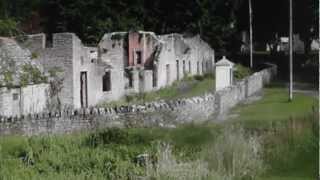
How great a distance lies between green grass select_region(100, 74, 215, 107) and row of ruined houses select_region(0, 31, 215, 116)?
0.54 meters

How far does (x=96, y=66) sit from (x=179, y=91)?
30.8 ft

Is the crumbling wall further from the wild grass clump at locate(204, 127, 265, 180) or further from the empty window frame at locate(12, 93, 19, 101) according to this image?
the wild grass clump at locate(204, 127, 265, 180)

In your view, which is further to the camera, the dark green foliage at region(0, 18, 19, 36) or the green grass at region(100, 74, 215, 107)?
the dark green foliage at region(0, 18, 19, 36)

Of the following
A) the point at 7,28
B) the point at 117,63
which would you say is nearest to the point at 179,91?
the point at 117,63

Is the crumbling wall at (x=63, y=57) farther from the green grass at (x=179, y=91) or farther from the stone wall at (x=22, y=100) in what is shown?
the green grass at (x=179, y=91)

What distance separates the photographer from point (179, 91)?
5100cm

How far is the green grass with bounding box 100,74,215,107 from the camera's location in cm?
4441

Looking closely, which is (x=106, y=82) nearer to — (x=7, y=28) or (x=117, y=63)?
(x=117, y=63)

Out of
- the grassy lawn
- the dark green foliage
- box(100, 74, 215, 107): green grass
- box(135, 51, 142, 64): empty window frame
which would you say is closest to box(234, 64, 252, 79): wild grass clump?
box(100, 74, 215, 107): green grass

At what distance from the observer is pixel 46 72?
38188 millimetres

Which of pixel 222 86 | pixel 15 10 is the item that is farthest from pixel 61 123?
pixel 15 10

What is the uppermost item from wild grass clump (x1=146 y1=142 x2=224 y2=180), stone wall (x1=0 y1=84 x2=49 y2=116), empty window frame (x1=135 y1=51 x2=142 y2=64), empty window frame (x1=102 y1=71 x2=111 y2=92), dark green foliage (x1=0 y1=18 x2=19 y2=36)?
dark green foliage (x1=0 y1=18 x2=19 y2=36)

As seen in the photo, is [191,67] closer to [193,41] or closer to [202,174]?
[193,41]

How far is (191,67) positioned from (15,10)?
53.6 ft
